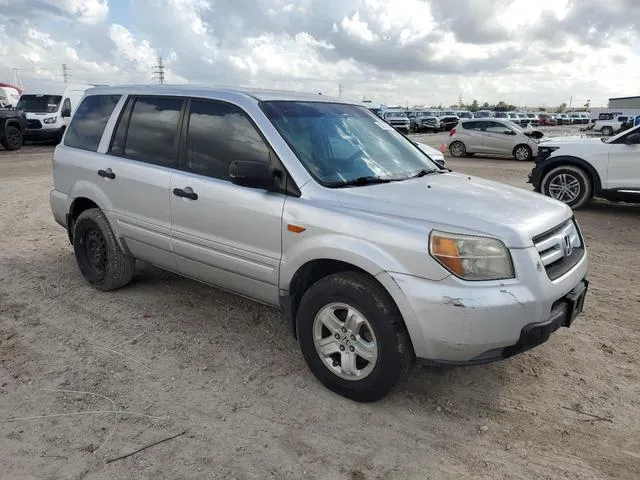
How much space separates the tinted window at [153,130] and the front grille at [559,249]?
8.77 feet

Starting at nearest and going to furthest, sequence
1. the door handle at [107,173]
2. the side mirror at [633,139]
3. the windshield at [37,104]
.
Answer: the door handle at [107,173] < the side mirror at [633,139] < the windshield at [37,104]

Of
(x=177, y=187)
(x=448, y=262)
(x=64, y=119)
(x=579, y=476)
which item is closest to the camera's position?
(x=579, y=476)

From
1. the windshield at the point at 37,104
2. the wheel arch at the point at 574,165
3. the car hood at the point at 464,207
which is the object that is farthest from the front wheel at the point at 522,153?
the windshield at the point at 37,104

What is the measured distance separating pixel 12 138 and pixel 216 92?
1820 centimetres

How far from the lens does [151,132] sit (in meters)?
4.36

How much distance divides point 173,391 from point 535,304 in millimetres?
2175

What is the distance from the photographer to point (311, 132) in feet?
12.3

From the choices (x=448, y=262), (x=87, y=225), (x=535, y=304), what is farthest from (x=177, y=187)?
(x=535, y=304)

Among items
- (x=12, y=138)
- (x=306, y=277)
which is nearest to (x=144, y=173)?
(x=306, y=277)

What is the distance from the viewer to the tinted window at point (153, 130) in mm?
4180

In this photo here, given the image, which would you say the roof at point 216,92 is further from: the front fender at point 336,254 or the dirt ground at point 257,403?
the dirt ground at point 257,403

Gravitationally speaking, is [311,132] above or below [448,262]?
above

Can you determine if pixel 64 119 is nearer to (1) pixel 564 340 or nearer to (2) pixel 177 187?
(2) pixel 177 187

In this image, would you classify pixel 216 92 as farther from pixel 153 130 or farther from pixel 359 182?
pixel 359 182
